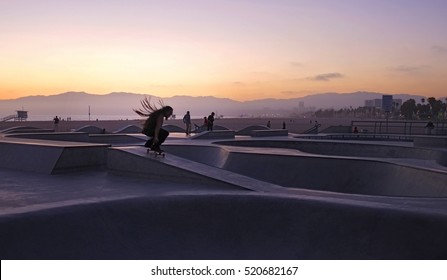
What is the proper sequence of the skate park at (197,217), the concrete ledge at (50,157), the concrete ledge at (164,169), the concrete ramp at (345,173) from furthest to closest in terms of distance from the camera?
1. the concrete ledge at (50,157)
2. the concrete ramp at (345,173)
3. the concrete ledge at (164,169)
4. the skate park at (197,217)

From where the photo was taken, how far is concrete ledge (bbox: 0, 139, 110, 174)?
34.6 ft

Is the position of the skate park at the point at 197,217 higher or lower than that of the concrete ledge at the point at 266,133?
lower

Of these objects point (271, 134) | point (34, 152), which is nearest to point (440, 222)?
point (34, 152)

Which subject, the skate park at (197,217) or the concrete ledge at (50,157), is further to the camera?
the concrete ledge at (50,157)

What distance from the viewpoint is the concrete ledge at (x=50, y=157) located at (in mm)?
10547

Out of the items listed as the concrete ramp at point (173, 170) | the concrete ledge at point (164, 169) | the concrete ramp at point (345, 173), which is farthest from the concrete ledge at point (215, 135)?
the concrete ledge at point (164, 169)

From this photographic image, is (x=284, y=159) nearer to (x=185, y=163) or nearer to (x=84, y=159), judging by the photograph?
(x=185, y=163)

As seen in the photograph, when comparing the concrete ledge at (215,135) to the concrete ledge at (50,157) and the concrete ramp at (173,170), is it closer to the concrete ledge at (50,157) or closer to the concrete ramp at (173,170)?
the concrete ledge at (50,157)

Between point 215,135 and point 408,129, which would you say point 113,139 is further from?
point 408,129

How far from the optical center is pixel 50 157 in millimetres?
10664

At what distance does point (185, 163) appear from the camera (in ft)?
31.8
